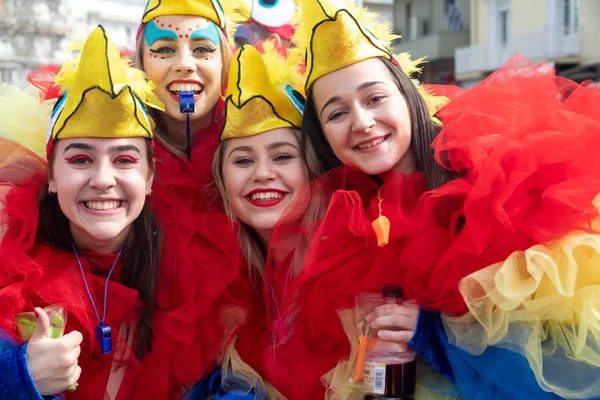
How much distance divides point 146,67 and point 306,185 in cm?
109

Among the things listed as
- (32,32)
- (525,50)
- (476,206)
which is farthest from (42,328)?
(32,32)

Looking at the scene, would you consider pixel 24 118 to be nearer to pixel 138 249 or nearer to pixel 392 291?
pixel 138 249

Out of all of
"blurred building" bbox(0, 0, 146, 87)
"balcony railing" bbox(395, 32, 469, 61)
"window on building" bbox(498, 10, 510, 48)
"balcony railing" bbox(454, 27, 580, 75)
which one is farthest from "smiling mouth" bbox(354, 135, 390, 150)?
"balcony railing" bbox(395, 32, 469, 61)

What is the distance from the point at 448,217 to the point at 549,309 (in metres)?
0.49

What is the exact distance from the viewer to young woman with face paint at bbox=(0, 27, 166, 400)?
2625 mm

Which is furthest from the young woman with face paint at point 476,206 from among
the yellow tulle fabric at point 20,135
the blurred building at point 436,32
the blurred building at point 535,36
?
the blurred building at point 436,32

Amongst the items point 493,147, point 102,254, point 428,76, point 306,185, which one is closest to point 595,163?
point 493,147

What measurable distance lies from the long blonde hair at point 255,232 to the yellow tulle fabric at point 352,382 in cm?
32

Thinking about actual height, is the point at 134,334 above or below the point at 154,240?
below

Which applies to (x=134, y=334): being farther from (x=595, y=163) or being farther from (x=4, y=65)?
(x=4, y=65)

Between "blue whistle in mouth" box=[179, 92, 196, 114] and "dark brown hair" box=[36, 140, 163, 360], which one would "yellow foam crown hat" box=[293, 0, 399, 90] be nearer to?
"blue whistle in mouth" box=[179, 92, 196, 114]

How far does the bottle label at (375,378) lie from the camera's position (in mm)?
2299

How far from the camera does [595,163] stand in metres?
2.36

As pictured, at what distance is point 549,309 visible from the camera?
7.17 ft
